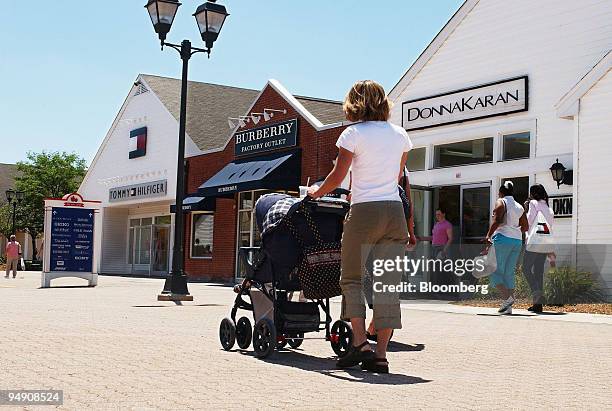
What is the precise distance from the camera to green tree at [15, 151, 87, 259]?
5400cm

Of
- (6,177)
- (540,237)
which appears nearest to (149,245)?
(540,237)

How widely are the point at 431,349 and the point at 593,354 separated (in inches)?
56.9

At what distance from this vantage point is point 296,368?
6.51 m

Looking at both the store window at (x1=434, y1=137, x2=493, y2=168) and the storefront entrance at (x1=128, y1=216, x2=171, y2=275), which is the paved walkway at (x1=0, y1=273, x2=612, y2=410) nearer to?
the store window at (x1=434, y1=137, x2=493, y2=168)

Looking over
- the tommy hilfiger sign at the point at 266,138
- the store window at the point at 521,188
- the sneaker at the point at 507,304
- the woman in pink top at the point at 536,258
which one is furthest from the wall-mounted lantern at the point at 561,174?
the tommy hilfiger sign at the point at 266,138

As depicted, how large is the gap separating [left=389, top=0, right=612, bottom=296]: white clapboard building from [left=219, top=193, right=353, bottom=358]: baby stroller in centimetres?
1017

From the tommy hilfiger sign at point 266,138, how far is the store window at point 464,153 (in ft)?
20.9

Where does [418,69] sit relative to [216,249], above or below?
above

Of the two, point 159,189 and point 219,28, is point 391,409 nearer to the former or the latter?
point 219,28

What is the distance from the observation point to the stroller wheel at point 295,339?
24.0 ft

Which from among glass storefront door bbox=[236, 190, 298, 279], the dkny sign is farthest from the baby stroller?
glass storefront door bbox=[236, 190, 298, 279]

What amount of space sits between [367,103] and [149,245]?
3265 centimetres

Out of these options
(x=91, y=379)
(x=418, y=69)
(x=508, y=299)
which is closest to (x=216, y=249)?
(x=418, y=69)

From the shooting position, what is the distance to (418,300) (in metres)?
16.9
